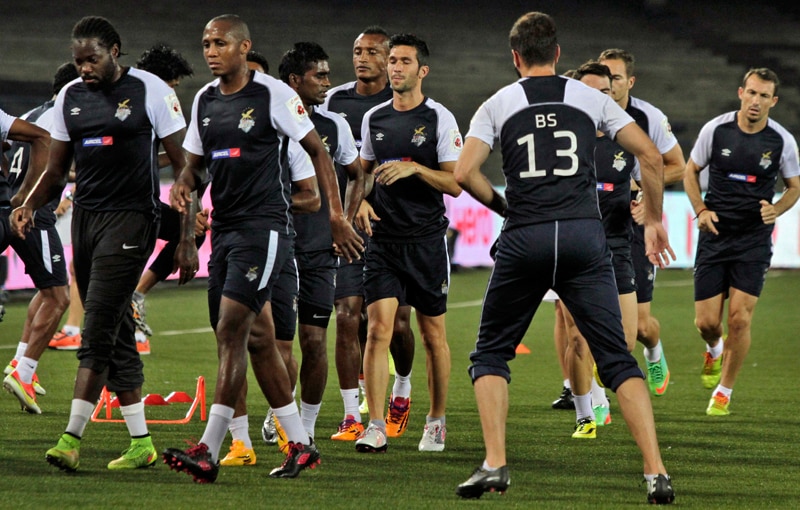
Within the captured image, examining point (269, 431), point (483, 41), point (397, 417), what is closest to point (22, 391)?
point (269, 431)

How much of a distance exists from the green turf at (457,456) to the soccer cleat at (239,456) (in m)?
0.07

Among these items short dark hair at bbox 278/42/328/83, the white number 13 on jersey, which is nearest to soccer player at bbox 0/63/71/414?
short dark hair at bbox 278/42/328/83

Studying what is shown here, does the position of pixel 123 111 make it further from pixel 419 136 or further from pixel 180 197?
pixel 419 136

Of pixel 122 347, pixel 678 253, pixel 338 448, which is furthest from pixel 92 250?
pixel 678 253

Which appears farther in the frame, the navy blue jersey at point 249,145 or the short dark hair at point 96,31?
the short dark hair at point 96,31

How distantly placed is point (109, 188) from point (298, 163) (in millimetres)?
1036

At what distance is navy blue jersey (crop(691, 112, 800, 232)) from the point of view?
9477 millimetres

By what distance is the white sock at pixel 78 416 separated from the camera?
20.1 ft

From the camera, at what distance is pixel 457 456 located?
7000 mm

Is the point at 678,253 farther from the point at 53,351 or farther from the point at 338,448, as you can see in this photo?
the point at 338,448

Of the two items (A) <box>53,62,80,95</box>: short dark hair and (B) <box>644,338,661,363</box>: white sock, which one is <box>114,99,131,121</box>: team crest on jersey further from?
(B) <box>644,338,661,363</box>: white sock

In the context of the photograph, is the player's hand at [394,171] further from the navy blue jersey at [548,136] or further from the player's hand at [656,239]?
the player's hand at [656,239]

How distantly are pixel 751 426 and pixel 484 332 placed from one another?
3348 millimetres

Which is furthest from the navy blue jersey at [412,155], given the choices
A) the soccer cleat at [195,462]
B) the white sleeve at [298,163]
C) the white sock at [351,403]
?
the soccer cleat at [195,462]
